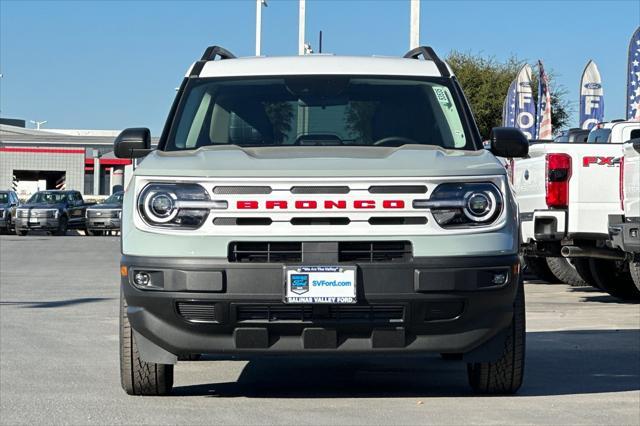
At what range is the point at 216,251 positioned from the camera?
6.47 m

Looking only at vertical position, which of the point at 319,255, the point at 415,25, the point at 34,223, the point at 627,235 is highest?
the point at 415,25

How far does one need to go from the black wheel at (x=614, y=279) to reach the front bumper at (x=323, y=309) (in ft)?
29.7

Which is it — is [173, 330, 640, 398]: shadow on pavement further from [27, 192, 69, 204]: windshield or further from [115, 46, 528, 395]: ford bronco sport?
[27, 192, 69, 204]: windshield

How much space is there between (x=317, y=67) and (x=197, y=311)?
2.13m

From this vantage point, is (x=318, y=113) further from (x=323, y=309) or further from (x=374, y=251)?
(x=323, y=309)

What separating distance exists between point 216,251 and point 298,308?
50 cm

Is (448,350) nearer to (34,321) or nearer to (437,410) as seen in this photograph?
(437,410)

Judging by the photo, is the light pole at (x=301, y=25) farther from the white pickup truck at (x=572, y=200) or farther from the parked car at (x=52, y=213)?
the white pickup truck at (x=572, y=200)

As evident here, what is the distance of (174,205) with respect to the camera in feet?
21.7

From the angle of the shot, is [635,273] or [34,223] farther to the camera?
[34,223]

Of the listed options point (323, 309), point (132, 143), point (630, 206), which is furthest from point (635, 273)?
point (323, 309)

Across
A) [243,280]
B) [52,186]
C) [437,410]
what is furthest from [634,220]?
[52,186]

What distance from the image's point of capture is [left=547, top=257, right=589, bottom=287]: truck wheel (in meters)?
17.5

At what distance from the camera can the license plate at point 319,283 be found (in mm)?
6391
